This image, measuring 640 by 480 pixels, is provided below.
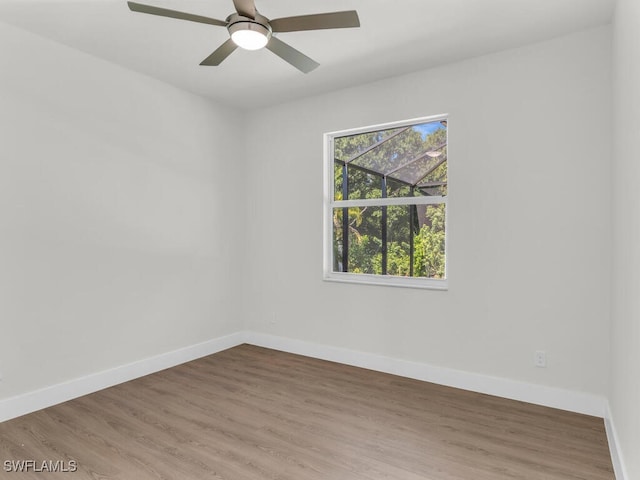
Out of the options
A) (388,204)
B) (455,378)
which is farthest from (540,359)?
(388,204)

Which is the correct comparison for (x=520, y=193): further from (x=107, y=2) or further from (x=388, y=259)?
(x=107, y=2)

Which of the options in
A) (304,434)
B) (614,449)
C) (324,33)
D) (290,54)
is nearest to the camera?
Answer: (614,449)

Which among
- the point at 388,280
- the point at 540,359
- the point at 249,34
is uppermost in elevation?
the point at 249,34

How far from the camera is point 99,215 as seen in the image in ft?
10.6

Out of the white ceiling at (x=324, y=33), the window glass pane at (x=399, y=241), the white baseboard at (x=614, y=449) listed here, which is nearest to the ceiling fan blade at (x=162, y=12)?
the white ceiling at (x=324, y=33)

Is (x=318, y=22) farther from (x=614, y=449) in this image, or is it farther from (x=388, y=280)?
(x=614, y=449)

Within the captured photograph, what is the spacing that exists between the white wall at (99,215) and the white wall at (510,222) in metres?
1.21

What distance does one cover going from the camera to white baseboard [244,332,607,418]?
9.23 ft

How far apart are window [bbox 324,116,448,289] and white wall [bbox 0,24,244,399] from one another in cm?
127

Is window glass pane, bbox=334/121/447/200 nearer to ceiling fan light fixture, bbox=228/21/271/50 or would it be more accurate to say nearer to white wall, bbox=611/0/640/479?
white wall, bbox=611/0/640/479

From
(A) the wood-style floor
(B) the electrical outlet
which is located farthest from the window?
(A) the wood-style floor

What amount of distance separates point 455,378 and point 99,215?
3188 millimetres

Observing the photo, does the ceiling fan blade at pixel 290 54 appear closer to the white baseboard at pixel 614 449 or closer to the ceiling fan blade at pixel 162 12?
the ceiling fan blade at pixel 162 12

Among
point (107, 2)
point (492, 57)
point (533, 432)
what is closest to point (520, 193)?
point (492, 57)
